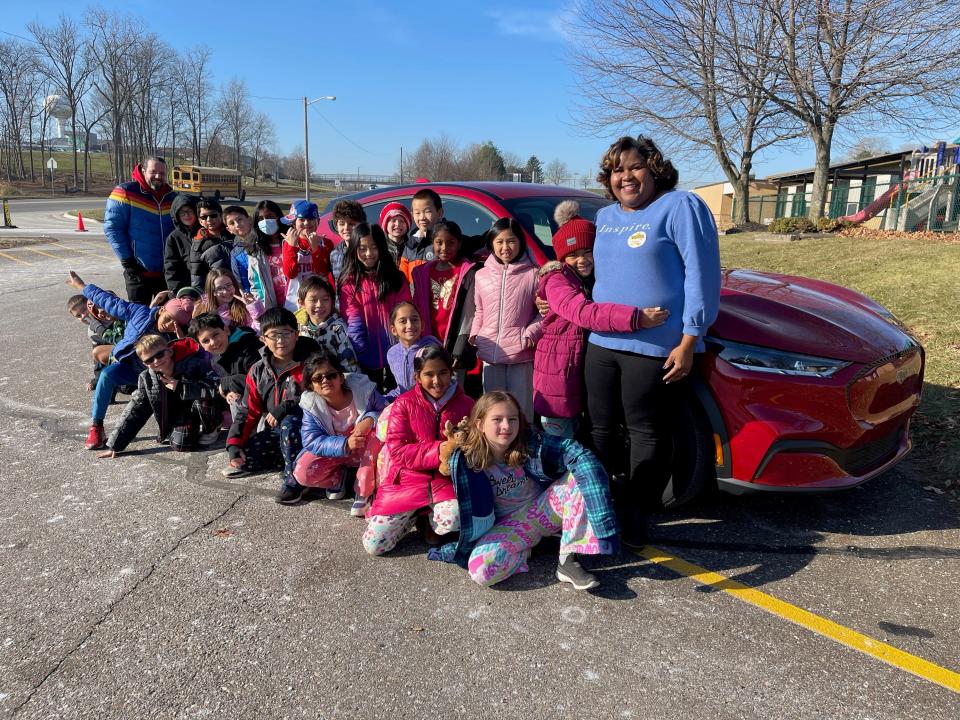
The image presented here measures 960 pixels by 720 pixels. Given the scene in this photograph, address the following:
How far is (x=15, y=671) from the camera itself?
2.16m

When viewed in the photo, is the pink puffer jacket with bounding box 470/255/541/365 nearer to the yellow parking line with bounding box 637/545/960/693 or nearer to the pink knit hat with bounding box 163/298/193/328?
the yellow parking line with bounding box 637/545/960/693

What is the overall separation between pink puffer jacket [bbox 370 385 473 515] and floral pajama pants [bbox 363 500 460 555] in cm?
3

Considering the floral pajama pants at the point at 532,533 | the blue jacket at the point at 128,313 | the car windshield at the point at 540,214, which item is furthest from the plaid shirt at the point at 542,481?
the blue jacket at the point at 128,313

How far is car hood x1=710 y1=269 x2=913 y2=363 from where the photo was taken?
274cm

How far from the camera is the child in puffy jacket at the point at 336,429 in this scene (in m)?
3.24

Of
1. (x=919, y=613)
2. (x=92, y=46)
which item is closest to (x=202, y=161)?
(x=92, y=46)

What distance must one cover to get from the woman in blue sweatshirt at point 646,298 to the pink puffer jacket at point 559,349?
0.53 ft

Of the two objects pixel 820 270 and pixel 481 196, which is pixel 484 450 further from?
pixel 820 270

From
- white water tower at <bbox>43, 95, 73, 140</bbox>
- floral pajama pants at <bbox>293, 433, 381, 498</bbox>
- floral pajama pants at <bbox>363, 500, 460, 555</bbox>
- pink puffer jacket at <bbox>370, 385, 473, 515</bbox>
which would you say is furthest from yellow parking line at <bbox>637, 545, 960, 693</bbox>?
white water tower at <bbox>43, 95, 73, 140</bbox>

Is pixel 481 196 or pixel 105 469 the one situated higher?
pixel 481 196

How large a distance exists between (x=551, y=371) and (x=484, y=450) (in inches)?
22.0

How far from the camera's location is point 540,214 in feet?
13.0

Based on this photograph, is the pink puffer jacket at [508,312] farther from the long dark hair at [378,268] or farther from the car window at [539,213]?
the long dark hair at [378,268]

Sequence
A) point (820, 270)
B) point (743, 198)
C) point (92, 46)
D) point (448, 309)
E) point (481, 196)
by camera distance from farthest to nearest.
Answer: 1. point (92, 46)
2. point (743, 198)
3. point (820, 270)
4. point (481, 196)
5. point (448, 309)
